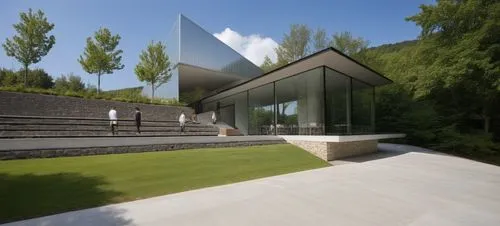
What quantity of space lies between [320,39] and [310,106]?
23.0 m

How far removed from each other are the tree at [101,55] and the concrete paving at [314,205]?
21.5 metres

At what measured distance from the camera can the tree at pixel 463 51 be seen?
1675 centimetres

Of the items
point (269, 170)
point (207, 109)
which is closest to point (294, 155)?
point (269, 170)

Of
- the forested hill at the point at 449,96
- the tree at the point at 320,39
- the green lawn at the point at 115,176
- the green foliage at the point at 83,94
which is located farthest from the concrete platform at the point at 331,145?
the tree at the point at 320,39

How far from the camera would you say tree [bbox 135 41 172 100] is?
1020 inches

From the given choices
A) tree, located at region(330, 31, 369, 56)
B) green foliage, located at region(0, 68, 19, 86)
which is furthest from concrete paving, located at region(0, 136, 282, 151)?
green foliage, located at region(0, 68, 19, 86)

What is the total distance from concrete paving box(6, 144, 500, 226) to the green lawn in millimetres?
551

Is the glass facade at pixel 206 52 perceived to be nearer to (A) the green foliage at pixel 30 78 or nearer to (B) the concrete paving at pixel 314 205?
(A) the green foliage at pixel 30 78

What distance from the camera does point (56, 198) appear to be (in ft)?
18.2

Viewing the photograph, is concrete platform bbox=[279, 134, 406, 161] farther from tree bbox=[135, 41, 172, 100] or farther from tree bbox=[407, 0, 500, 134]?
tree bbox=[135, 41, 172, 100]

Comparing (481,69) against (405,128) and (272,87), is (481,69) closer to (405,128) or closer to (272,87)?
(405,128)

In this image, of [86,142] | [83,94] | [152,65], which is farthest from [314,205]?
[152,65]

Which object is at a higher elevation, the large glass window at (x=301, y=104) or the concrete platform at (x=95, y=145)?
the large glass window at (x=301, y=104)

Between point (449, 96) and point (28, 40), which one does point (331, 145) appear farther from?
point (28, 40)
